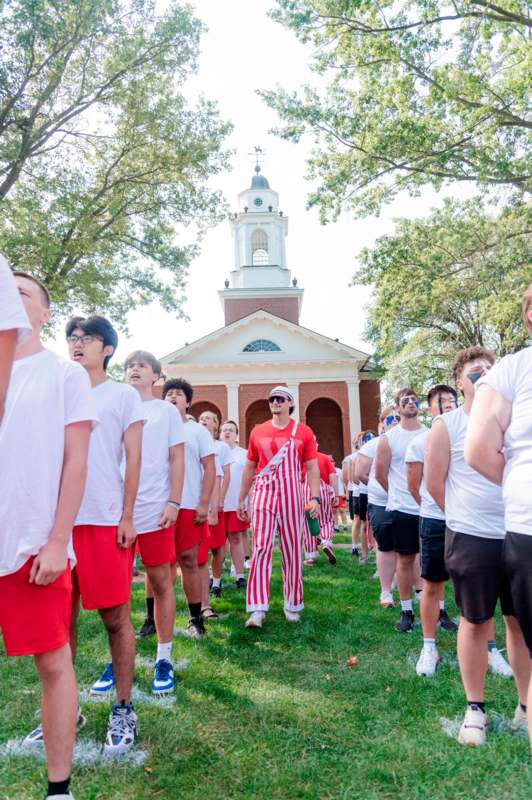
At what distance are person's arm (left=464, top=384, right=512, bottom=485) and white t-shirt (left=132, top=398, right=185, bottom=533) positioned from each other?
2357 millimetres

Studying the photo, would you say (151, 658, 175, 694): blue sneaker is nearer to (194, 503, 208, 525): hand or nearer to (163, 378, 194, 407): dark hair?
(194, 503, 208, 525): hand

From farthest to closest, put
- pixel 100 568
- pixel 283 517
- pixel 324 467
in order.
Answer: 1. pixel 324 467
2. pixel 283 517
3. pixel 100 568

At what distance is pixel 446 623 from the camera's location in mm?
5621

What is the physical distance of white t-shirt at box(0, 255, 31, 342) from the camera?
183 centimetres

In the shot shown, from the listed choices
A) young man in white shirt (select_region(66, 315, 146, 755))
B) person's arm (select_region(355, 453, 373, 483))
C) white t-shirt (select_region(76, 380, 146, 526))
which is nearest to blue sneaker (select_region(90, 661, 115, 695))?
young man in white shirt (select_region(66, 315, 146, 755))

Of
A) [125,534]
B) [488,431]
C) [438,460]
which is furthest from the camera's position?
[438,460]

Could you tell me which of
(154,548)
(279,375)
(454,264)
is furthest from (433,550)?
(279,375)

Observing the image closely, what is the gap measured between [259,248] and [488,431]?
38033 mm

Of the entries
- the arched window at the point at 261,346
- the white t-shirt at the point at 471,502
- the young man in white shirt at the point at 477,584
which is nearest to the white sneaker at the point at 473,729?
the young man in white shirt at the point at 477,584

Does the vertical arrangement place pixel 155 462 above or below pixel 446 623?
above

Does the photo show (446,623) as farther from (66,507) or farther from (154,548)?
(66,507)

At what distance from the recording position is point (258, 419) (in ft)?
106

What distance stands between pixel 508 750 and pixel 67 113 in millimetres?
14498

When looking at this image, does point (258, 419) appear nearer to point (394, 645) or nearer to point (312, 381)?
point (312, 381)
